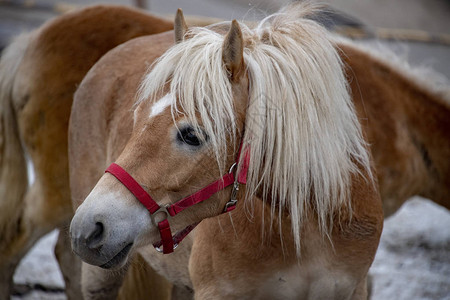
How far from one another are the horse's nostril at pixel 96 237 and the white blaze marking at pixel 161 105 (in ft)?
1.19

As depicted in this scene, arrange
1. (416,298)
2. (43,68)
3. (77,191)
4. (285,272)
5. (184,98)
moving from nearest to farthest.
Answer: (184,98) → (285,272) → (77,191) → (43,68) → (416,298)

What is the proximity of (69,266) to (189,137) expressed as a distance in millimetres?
2133

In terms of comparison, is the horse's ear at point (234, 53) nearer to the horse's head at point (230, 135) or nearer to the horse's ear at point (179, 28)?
the horse's head at point (230, 135)

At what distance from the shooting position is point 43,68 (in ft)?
10.7

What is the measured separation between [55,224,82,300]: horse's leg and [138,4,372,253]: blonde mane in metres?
1.95

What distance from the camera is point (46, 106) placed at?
326 cm

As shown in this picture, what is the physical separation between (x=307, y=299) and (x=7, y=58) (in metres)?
2.43

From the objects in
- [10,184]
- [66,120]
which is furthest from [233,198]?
[10,184]

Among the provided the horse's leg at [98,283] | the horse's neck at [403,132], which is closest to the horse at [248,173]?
the horse's leg at [98,283]

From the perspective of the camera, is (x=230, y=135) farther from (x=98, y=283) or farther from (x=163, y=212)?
(x=98, y=283)

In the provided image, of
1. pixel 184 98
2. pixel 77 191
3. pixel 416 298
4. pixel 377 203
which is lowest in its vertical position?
pixel 416 298

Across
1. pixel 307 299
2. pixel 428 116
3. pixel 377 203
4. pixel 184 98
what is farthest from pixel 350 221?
pixel 428 116

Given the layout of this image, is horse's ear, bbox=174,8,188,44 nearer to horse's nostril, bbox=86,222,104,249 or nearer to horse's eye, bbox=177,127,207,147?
horse's eye, bbox=177,127,207,147

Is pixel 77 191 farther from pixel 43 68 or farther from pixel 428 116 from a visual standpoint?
pixel 428 116
